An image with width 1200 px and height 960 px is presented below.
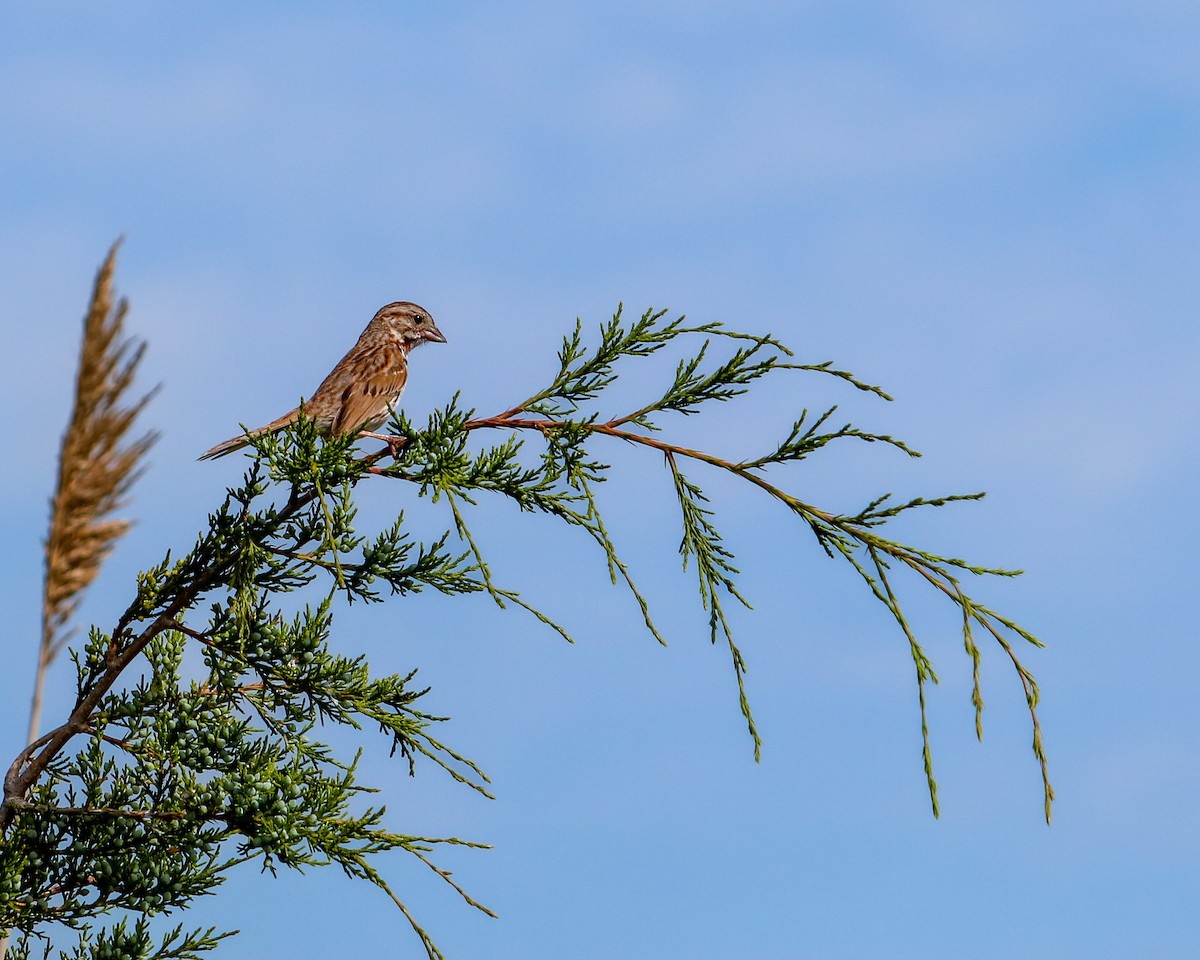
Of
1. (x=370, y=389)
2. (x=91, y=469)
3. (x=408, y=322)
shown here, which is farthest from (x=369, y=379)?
(x=91, y=469)

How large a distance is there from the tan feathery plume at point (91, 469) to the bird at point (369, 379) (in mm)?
1924

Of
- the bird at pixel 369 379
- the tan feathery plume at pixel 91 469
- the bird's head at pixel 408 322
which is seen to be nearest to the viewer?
the tan feathery plume at pixel 91 469

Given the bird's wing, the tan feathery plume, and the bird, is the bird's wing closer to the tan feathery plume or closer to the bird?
the bird

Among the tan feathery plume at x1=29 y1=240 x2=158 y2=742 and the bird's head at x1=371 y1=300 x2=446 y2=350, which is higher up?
the bird's head at x1=371 y1=300 x2=446 y2=350

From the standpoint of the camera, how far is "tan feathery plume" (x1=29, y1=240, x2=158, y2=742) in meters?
4.00

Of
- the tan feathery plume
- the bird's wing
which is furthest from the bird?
the tan feathery plume

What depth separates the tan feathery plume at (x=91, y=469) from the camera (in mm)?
4000

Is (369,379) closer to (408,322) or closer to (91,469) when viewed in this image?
(408,322)

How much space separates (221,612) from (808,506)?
2.34 meters

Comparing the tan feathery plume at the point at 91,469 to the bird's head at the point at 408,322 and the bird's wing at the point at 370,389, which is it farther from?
the bird's head at the point at 408,322

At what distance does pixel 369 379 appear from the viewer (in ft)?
24.8

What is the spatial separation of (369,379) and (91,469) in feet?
11.5

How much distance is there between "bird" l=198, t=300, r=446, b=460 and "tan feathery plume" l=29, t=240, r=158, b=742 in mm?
1924

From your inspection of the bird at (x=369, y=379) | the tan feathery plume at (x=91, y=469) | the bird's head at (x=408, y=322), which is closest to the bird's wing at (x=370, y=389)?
the bird at (x=369, y=379)
